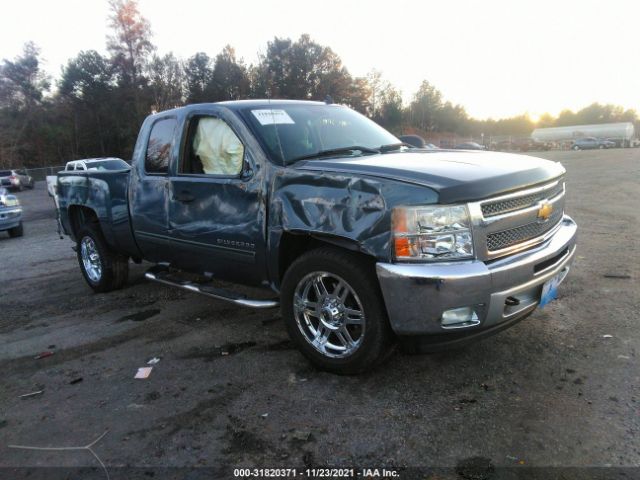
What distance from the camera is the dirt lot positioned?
2.62m

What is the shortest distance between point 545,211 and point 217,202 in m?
2.49

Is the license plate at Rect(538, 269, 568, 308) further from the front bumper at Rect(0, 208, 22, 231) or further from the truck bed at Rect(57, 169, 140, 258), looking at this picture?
the front bumper at Rect(0, 208, 22, 231)

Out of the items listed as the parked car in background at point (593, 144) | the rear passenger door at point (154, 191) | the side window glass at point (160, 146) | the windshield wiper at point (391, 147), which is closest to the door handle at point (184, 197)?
the rear passenger door at point (154, 191)

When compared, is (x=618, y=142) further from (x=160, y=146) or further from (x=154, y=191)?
(x=154, y=191)

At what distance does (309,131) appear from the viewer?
4172mm

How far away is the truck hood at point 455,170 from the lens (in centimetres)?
291

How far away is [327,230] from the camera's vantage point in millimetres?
3217

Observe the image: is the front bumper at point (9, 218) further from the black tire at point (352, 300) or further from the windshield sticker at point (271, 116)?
the black tire at point (352, 300)

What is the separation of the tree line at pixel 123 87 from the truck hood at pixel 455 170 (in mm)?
48768

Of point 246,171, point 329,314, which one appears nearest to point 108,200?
point 246,171

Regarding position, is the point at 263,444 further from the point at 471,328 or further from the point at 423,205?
the point at 423,205

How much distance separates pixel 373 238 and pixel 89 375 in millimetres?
2434

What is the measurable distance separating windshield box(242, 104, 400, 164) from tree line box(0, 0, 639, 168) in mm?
47583

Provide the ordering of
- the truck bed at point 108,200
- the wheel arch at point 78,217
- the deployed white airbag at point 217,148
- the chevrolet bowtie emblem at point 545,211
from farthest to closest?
the wheel arch at point 78,217 < the truck bed at point 108,200 < the deployed white airbag at point 217,148 < the chevrolet bowtie emblem at point 545,211
